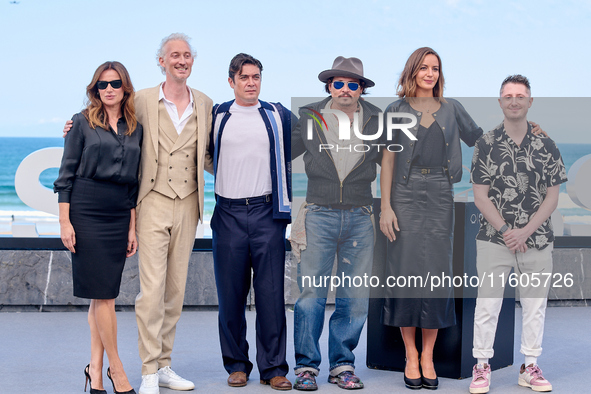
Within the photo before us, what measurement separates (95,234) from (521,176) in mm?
2200

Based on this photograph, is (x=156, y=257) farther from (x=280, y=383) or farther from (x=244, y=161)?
(x=280, y=383)

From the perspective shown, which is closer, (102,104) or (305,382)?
(102,104)

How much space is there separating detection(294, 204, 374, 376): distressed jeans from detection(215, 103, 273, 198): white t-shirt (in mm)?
324

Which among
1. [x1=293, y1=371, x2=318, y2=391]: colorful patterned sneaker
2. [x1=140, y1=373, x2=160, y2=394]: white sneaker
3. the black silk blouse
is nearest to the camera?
the black silk blouse

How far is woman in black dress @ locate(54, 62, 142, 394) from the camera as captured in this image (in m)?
3.22

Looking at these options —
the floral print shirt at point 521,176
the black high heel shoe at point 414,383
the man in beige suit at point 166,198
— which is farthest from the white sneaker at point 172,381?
the floral print shirt at point 521,176

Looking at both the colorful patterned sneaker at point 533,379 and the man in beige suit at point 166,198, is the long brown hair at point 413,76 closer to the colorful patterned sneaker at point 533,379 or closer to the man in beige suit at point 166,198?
the man in beige suit at point 166,198

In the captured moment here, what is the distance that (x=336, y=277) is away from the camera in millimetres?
3545

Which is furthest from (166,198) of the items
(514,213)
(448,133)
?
(514,213)

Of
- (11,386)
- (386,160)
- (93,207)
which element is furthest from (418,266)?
(11,386)

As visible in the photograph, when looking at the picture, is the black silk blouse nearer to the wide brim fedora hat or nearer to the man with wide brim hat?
the man with wide brim hat

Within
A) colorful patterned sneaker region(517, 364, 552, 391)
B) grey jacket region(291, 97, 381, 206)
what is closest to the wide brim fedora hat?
grey jacket region(291, 97, 381, 206)

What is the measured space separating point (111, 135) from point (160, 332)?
3.50 feet

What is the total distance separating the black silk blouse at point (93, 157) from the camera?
321 cm
